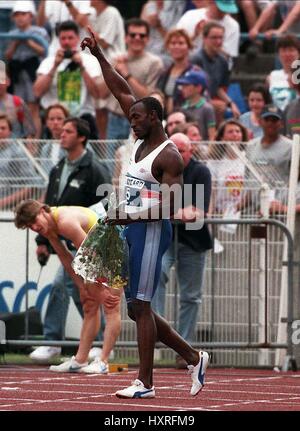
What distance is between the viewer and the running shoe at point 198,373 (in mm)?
11555

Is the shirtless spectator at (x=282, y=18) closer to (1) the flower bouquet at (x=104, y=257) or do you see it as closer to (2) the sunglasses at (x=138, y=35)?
(2) the sunglasses at (x=138, y=35)

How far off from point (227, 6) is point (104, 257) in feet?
31.0

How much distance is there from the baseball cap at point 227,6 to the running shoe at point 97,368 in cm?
761

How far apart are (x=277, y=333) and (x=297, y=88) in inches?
139

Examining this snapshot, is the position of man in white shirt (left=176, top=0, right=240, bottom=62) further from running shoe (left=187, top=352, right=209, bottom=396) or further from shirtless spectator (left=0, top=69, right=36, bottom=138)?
running shoe (left=187, top=352, right=209, bottom=396)

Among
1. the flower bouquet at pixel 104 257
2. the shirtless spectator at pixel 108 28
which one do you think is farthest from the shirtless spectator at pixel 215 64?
the flower bouquet at pixel 104 257

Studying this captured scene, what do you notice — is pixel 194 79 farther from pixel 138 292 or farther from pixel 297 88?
pixel 138 292

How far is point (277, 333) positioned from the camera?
15531mm

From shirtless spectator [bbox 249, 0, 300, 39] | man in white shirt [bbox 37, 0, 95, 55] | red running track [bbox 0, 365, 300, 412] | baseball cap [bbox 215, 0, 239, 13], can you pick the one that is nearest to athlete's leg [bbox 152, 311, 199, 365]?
red running track [bbox 0, 365, 300, 412]

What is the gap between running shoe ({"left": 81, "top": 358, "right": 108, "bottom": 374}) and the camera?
14164mm

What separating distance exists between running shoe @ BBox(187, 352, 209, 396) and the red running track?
8 cm

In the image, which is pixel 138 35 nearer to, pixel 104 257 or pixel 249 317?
pixel 249 317

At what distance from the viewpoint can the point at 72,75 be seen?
63.2ft
